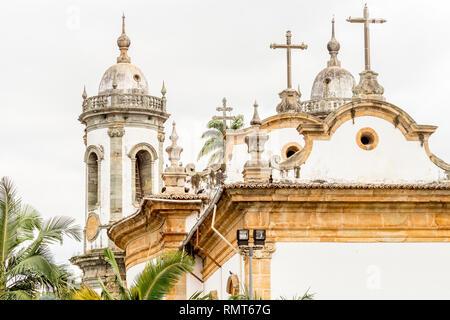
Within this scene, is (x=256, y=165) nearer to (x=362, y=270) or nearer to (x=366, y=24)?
(x=362, y=270)

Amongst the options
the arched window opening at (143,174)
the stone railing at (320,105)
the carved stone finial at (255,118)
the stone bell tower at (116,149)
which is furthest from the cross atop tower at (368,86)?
the arched window opening at (143,174)

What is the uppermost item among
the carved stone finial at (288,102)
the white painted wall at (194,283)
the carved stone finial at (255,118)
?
the carved stone finial at (288,102)

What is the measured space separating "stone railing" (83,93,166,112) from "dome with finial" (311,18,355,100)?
7271mm

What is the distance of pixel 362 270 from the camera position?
28219 mm

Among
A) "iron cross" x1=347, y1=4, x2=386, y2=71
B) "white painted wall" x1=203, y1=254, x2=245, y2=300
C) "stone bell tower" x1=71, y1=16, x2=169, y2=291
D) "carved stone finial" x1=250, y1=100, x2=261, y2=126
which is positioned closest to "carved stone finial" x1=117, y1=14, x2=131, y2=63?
"stone bell tower" x1=71, y1=16, x2=169, y2=291

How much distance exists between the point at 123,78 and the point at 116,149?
326 centimetres

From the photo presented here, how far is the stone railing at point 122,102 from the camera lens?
2408 inches

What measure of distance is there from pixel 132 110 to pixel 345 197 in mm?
34102

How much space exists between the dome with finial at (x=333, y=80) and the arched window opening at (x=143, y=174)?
8.24 m

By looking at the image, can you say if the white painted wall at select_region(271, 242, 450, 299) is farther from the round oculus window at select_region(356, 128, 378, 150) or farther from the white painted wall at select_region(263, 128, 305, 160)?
the white painted wall at select_region(263, 128, 305, 160)

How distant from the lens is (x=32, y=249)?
2941 centimetres

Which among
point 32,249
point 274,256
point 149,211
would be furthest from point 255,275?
point 149,211

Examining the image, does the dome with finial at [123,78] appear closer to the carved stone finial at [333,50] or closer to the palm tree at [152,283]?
the carved stone finial at [333,50]

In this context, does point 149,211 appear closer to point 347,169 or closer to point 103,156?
point 347,169
